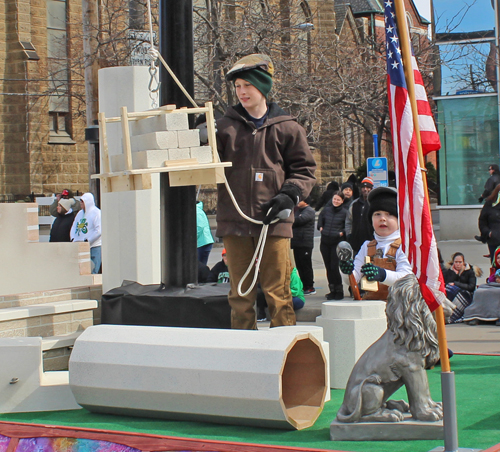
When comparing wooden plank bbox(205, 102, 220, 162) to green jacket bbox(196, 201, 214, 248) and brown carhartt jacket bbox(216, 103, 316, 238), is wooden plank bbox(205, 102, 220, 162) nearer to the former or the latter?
brown carhartt jacket bbox(216, 103, 316, 238)

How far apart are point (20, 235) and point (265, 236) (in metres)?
4.22

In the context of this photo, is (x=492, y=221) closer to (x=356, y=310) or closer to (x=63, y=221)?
(x=63, y=221)

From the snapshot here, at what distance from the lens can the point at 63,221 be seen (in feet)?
39.7

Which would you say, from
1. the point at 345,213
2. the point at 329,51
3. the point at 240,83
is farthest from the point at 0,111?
the point at 240,83

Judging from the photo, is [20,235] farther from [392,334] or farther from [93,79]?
[93,79]

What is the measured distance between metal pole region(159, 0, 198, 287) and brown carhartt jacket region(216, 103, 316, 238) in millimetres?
1221

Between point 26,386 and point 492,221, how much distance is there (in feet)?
30.2

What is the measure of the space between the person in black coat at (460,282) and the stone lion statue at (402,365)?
19.9 ft

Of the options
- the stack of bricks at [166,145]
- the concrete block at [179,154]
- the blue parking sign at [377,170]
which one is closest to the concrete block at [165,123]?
the stack of bricks at [166,145]

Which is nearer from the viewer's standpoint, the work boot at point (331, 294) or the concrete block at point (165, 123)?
the concrete block at point (165, 123)

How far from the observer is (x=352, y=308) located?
18.1ft

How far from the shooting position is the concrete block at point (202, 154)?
5066 mm

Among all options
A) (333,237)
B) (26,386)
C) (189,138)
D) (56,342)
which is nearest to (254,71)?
(189,138)

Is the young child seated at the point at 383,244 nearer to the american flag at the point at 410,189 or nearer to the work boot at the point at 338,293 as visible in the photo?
the american flag at the point at 410,189
